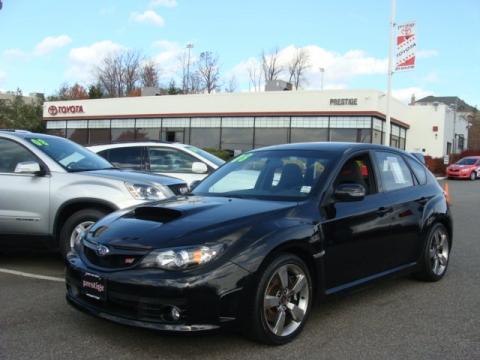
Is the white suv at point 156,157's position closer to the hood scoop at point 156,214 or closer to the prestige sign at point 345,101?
the hood scoop at point 156,214

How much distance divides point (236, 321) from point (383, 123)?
3437cm

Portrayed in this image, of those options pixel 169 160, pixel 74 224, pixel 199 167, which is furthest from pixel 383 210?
pixel 169 160

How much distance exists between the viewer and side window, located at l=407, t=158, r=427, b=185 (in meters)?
6.36

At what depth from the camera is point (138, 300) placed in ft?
12.6

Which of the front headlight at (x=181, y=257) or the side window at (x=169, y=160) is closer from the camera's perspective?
the front headlight at (x=181, y=257)

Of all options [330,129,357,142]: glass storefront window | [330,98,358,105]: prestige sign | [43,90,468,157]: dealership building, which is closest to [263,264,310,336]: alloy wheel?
[43,90,468,157]: dealership building

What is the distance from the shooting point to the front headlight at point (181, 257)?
384 cm

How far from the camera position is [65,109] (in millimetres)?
49406

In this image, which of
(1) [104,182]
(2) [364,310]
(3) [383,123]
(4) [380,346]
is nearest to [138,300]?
(4) [380,346]

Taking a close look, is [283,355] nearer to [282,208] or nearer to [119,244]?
[282,208]

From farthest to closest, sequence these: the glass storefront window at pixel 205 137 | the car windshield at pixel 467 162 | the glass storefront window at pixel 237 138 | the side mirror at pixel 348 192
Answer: the glass storefront window at pixel 205 137 < the glass storefront window at pixel 237 138 < the car windshield at pixel 467 162 < the side mirror at pixel 348 192

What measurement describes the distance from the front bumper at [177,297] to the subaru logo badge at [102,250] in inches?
9.3

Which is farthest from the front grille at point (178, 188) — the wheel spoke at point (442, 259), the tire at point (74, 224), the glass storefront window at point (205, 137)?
the glass storefront window at point (205, 137)

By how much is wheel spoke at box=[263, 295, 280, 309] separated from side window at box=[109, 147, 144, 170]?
6.39m
